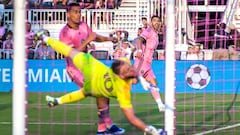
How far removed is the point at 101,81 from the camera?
9.78 metres

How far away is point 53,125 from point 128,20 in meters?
14.4

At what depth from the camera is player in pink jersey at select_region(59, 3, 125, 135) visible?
1111cm

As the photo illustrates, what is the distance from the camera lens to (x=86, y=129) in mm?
12742

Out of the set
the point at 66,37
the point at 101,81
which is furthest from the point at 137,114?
the point at 101,81

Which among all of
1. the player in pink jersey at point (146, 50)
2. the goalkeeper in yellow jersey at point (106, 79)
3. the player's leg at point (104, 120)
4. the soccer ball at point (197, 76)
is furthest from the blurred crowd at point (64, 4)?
the goalkeeper in yellow jersey at point (106, 79)

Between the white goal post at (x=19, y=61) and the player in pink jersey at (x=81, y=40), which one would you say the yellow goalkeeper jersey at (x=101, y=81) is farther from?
the white goal post at (x=19, y=61)

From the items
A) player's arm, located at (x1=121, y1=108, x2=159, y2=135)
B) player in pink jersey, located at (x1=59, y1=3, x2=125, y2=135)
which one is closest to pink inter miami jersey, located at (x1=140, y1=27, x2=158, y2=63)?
player in pink jersey, located at (x1=59, y1=3, x2=125, y2=135)

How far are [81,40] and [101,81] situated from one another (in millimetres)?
2048

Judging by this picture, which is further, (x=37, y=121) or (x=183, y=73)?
(x=183, y=73)

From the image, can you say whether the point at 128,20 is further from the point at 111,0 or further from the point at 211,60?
the point at 211,60

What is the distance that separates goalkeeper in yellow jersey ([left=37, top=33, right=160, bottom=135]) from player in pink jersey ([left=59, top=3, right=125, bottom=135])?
856 millimetres

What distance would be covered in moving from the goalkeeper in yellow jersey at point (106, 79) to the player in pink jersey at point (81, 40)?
0.86 meters

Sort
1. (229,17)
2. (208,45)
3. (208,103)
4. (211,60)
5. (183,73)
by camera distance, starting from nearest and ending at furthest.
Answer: (208,103)
(183,73)
(211,60)
(208,45)
(229,17)

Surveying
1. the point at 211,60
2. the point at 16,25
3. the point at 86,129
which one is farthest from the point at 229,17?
the point at 16,25
